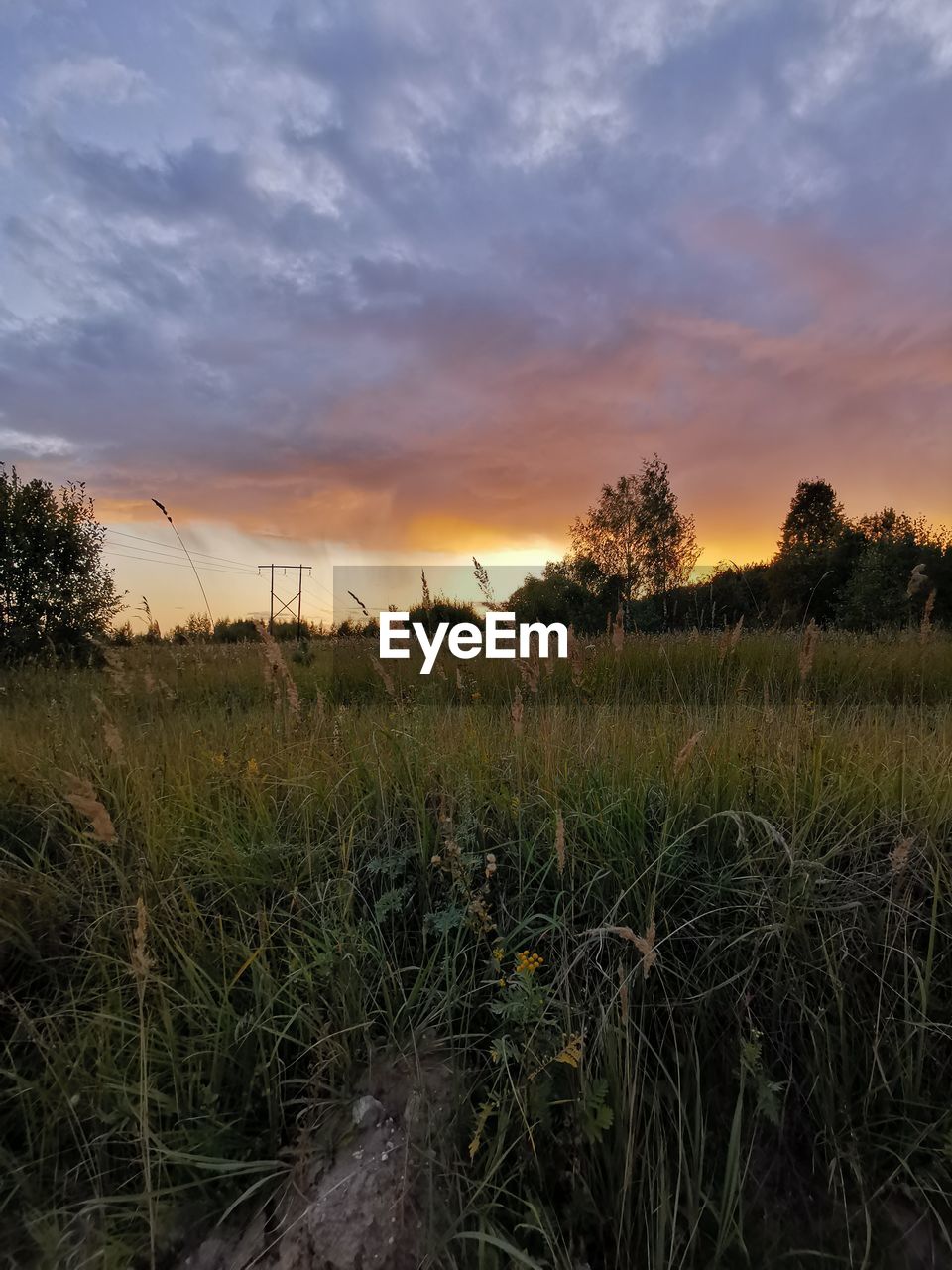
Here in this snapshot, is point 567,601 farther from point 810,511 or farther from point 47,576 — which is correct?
point 810,511

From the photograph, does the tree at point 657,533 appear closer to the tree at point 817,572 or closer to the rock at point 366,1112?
the tree at point 817,572

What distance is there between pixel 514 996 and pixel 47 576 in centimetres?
1352

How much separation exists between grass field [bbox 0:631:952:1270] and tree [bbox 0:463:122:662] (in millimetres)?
10247

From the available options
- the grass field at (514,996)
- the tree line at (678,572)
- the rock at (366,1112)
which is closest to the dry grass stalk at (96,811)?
the grass field at (514,996)

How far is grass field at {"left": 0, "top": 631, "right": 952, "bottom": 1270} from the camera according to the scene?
1.45 metres

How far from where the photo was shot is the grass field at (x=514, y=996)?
1.45 metres

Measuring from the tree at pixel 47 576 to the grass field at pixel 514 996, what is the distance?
33.6 ft

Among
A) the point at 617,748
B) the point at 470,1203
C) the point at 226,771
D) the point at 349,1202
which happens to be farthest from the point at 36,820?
the point at 617,748

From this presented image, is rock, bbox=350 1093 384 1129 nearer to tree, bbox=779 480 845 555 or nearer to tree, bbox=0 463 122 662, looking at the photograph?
tree, bbox=0 463 122 662

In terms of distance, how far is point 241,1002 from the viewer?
1976 millimetres

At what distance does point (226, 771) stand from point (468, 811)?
4.40 feet

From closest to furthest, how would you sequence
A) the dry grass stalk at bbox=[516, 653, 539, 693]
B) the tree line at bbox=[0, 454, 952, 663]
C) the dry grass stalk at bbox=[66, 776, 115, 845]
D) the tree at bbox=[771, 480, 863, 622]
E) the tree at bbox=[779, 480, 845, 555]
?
the dry grass stalk at bbox=[66, 776, 115, 845]
the dry grass stalk at bbox=[516, 653, 539, 693]
the tree line at bbox=[0, 454, 952, 663]
the tree at bbox=[771, 480, 863, 622]
the tree at bbox=[779, 480, 845, 555]

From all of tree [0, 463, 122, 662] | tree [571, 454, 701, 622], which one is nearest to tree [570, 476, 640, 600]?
tree [571, 454, 701, 622]

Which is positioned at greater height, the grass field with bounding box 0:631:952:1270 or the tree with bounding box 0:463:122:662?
the tree with bounding box 0:463:122:662
